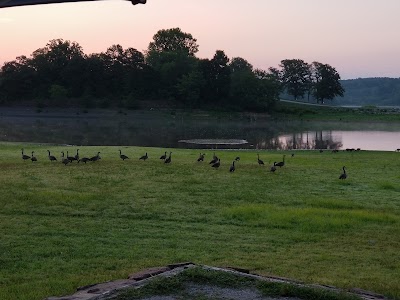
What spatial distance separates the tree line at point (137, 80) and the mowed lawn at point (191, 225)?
70178 mm

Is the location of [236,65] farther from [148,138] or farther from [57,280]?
[57,280]

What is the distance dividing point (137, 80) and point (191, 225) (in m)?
88.2

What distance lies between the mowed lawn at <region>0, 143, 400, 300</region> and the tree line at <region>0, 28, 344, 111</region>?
70178 mm

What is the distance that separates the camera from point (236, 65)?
112500 millimetres

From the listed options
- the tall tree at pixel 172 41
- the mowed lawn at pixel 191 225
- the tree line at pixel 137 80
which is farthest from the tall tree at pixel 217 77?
the mowed lawn at pixel 191 225

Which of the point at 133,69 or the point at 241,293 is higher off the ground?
the point at 133,69

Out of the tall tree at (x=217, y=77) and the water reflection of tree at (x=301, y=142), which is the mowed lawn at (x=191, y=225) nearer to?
the water reflection of tree at (x=301, y=142)

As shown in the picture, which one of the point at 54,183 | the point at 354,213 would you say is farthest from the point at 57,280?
the point at 54,183

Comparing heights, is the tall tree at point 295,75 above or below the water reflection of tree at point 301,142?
above

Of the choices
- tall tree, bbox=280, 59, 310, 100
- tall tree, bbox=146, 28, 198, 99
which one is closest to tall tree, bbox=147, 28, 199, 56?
tall tree, bbox=146, 28, 198, 99

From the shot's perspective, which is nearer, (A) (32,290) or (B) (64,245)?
(A) (32,290)

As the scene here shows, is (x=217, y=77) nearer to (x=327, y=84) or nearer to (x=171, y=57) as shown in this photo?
(x=171, y=57)

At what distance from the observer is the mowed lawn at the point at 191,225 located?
8.93 meters

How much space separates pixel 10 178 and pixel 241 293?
44.2 ft
